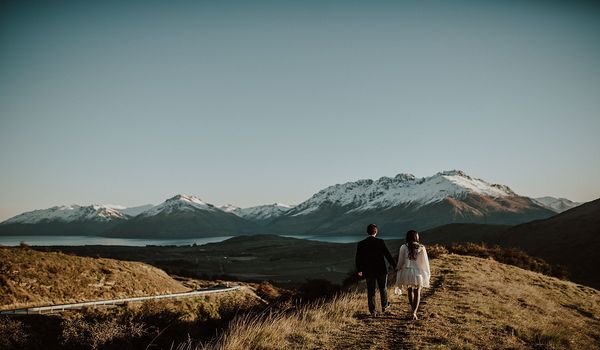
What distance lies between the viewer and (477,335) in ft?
28.8

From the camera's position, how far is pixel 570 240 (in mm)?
48781

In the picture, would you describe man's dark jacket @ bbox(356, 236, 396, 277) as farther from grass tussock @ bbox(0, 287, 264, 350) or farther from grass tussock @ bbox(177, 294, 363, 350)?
grass tussock @ bbox(0, 287, 264, 350)

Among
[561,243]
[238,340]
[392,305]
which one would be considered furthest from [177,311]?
[561,243]

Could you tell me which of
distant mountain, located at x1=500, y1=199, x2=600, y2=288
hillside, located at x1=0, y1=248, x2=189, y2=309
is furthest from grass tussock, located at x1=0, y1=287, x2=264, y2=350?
distant mountain, located at x1=500, y1=199, x2=600, y2=288

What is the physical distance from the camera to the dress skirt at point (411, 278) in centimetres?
962

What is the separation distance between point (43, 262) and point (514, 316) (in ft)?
71.1

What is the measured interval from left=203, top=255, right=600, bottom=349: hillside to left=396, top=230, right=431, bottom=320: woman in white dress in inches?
31.1

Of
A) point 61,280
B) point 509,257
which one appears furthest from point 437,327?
point 509,257

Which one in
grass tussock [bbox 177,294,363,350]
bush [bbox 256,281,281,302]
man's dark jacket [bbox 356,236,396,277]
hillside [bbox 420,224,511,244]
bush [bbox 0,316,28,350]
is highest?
man's dark jacket [bbox 356,236,396,277]

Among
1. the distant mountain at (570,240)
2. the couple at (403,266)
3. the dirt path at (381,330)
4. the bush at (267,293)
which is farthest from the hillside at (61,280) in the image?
the distant mountain at (570,240)

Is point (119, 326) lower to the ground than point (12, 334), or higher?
lower

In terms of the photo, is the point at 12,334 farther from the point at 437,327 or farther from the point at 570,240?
the point at 570,240

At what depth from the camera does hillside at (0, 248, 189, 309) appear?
17.7 metres

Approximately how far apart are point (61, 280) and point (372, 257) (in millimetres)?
17129
